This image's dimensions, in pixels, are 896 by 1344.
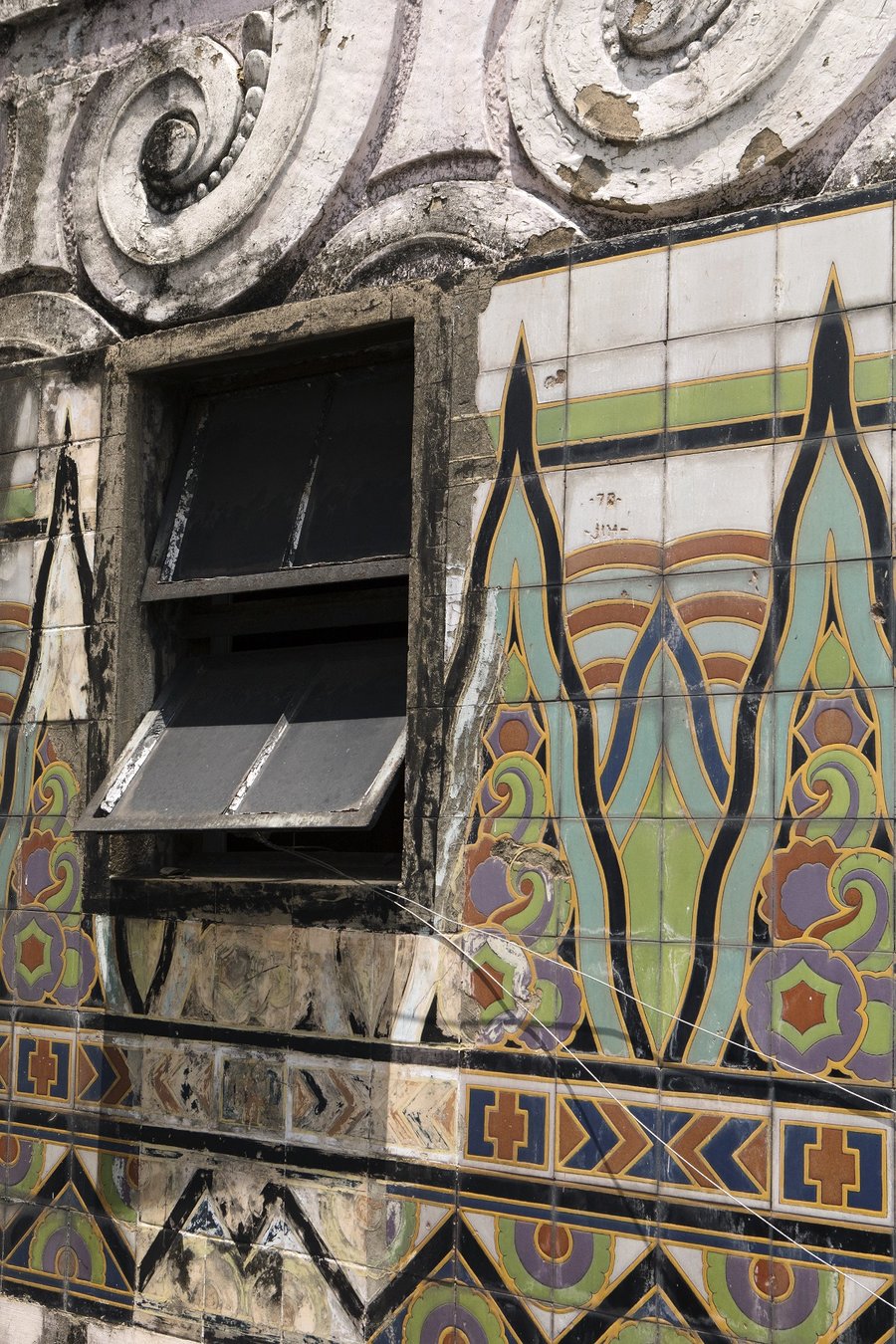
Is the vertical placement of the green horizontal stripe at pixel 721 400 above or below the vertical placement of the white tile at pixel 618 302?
below

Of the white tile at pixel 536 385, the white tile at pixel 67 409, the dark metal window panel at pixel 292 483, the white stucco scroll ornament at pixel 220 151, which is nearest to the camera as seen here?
the white tile at pixel 536 385

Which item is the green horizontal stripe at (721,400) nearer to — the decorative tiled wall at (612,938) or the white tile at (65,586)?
the decorative tiled wall at (612,938)

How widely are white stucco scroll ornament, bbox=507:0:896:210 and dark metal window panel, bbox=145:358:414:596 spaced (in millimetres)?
908

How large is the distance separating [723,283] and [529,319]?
0.64m

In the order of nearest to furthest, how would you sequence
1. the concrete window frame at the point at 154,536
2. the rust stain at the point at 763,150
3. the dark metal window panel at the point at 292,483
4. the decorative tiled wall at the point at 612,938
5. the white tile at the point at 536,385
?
the decorative tiled wall at the point at 612,938
the rust stain at the point at 763,150
the white tile at the point at 536,385
the concrete window frame at the point at 154,536
the dark metal window panel at the point at 292,483

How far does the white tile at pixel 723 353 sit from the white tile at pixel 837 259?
3.6 inches

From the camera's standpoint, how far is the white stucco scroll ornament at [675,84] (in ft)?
14.2

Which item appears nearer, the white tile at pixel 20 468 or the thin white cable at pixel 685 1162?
the thin white cable at pixel 685 1162

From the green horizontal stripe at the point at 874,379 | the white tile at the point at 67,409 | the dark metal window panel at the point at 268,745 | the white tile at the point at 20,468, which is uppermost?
the white tile at the point at 67,409

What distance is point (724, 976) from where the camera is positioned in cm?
416

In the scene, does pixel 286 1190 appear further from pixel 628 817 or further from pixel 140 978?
pixel 628 817

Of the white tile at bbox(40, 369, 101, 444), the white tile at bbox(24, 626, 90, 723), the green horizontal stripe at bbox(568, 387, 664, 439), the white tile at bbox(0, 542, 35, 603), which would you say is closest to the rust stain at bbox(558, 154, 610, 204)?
the green horizontal stripe at bbox(568, 387, 664, 439)

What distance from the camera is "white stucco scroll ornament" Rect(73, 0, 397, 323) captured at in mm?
5324

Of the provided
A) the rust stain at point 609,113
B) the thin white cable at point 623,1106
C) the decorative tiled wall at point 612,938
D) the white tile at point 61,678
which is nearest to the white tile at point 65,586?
the white tile at point 61,678
